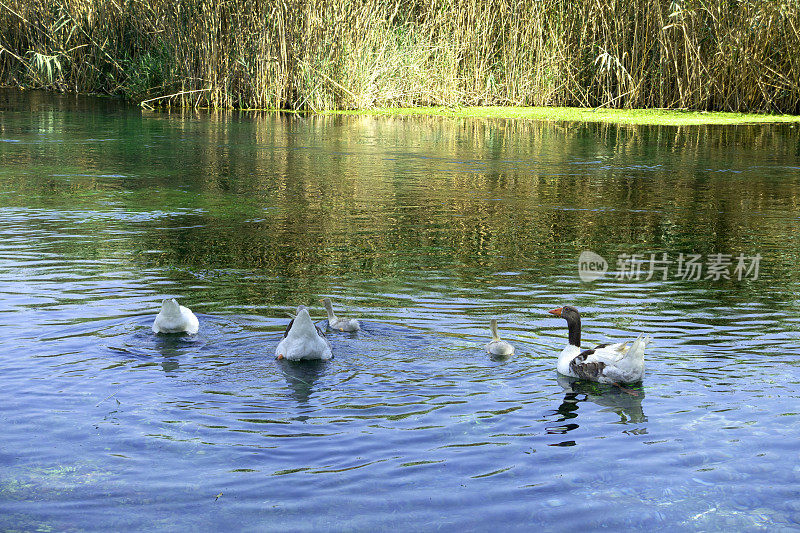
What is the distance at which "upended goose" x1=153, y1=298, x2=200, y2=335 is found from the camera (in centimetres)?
625

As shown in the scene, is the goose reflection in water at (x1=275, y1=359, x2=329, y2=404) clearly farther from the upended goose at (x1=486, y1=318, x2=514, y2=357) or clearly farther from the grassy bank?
the grassy bank

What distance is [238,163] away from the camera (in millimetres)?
15086

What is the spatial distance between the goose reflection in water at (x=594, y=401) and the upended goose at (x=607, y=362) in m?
0.07

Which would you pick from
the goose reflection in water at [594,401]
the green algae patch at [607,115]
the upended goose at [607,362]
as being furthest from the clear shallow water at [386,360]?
the green algae patch at [607,115]

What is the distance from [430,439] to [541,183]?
9.36m

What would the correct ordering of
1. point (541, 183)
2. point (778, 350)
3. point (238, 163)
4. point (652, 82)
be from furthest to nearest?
point (652, 82), point (238, 163), point (541, 183), point (778, 350)

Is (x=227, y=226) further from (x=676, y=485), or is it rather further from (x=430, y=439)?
(x=676, y=485)

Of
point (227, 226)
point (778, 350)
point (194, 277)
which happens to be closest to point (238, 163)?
point (227, 226)

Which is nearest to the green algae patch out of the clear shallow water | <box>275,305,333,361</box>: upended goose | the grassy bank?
the grassy bank

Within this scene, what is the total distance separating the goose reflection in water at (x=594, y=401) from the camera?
17.0ft

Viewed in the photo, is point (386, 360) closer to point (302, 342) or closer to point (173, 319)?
point (302, 342)

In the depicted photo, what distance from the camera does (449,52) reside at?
23.5 meters

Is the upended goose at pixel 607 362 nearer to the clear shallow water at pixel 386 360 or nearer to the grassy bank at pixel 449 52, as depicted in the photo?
the clear shallow water at pixel 386 360

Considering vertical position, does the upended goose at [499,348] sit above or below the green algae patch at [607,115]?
below
